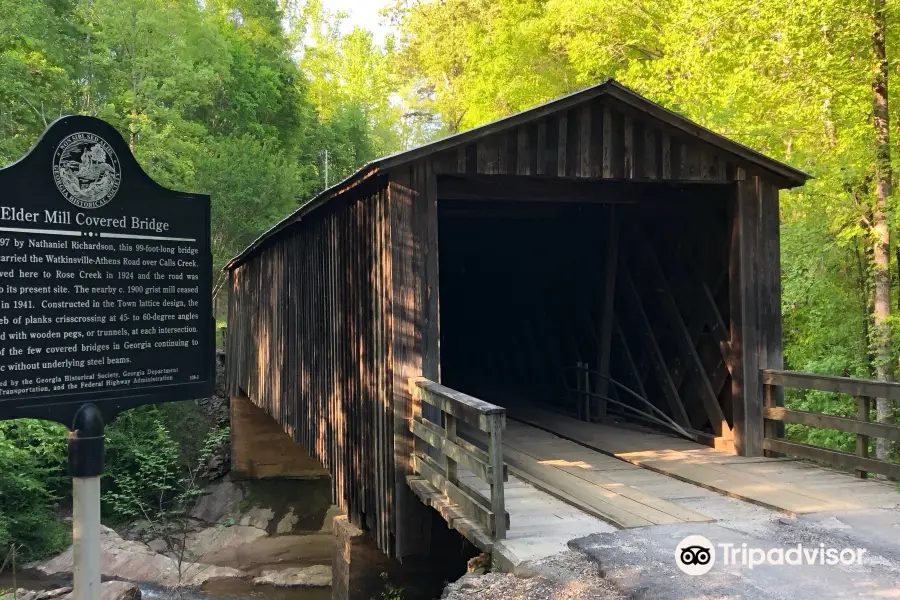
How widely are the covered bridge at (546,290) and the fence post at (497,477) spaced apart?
26 mm

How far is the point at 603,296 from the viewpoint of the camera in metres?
8.91

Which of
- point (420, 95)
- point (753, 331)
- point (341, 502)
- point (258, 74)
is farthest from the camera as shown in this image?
point (420, 95)

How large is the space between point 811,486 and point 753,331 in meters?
1.72

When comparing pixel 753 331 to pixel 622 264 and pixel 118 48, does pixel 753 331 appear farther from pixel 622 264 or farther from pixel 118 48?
pixel 118 48


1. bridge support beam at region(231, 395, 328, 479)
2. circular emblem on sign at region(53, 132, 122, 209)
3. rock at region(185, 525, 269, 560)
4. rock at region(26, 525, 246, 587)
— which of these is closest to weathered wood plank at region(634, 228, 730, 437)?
circular emblem on sign at region(53, 132, 122, 209)

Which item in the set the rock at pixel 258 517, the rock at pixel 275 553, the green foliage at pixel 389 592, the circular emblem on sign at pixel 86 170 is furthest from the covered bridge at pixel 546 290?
the rock at pixel 258 517

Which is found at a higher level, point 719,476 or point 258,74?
point 258,74

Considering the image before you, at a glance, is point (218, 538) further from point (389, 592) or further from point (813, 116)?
point (813, 116)

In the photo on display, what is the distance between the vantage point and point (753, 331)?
6949mm

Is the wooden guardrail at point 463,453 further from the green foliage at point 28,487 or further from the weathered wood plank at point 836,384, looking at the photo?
the green foliage at point 28,487

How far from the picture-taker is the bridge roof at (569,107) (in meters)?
5.77

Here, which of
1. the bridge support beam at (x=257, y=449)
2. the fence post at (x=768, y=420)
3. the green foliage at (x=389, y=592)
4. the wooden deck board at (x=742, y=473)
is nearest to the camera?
the wooden deck board at (x=742, y=473)

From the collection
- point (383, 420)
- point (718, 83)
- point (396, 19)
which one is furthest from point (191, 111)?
point (383, 420)

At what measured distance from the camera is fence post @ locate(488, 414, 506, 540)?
4293 mm
